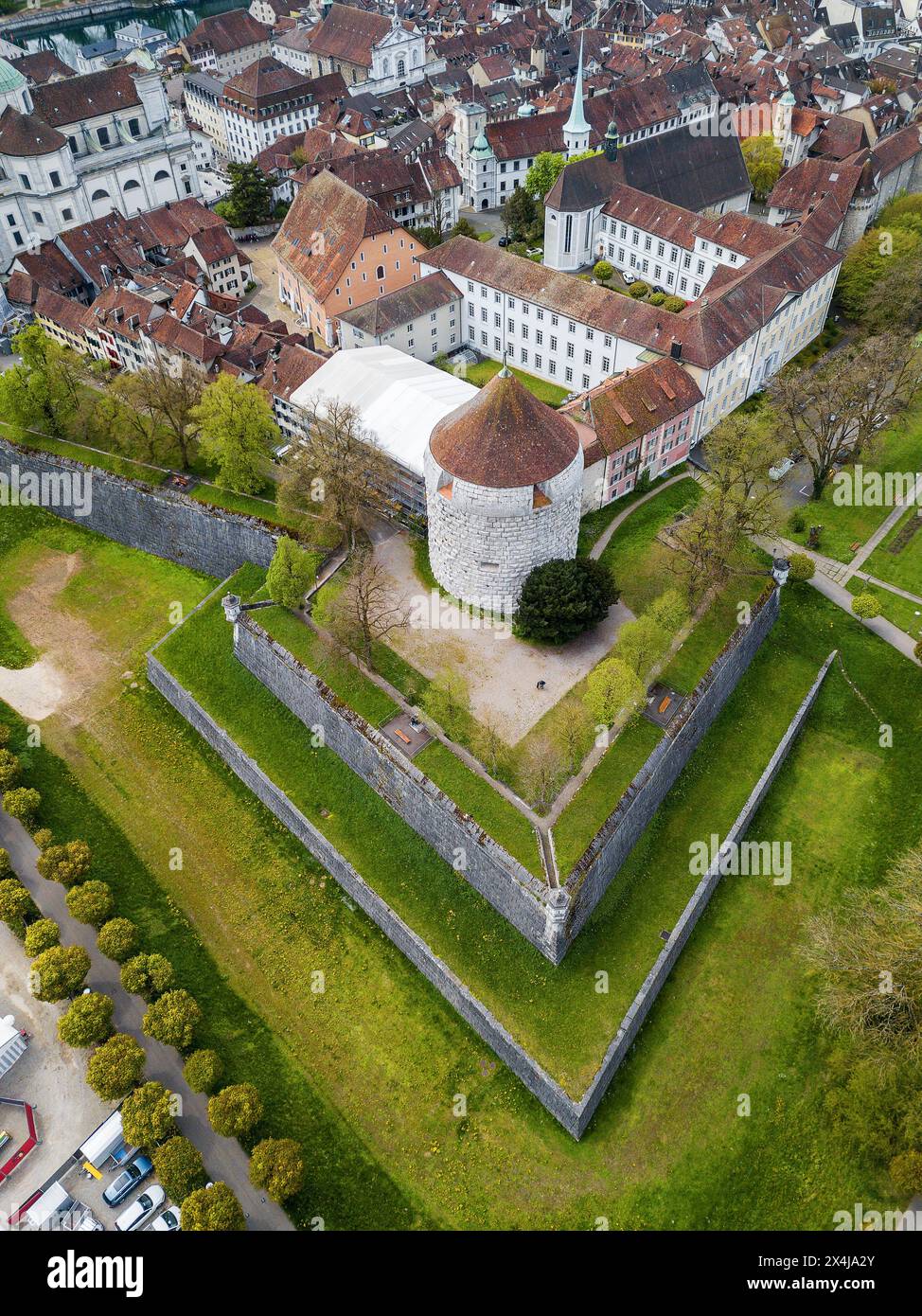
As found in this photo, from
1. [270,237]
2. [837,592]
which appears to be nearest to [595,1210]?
[837,592]

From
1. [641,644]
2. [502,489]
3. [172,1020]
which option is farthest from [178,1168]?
[502,489]

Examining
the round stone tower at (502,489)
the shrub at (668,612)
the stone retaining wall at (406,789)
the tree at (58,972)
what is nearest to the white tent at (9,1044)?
the tree at (58,972)

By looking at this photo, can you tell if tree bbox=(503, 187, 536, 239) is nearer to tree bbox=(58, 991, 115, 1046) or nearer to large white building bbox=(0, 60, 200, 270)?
large white building bbox=(0, 60, 200, 270)

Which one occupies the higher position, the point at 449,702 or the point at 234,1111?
the point at 449,702

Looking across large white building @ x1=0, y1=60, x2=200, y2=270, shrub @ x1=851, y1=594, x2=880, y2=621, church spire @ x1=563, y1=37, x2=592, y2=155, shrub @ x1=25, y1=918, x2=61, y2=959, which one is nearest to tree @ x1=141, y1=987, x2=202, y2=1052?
shrub @ x1=25, y1=918, x2=61, y2=959

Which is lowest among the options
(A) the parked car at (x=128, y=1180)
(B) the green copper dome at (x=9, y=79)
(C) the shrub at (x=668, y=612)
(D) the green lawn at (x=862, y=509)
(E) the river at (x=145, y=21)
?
(A) the parked car at (x=128, y=1180)

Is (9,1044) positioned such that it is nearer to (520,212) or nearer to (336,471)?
(336,471)

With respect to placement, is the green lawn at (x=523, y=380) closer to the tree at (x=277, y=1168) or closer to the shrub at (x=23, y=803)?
the shrub at (x=23, y=803)
